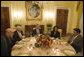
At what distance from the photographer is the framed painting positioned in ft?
17.1

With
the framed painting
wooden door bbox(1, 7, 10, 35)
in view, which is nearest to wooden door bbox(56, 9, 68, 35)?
the framed painting

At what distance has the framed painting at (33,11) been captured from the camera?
17.1 feet

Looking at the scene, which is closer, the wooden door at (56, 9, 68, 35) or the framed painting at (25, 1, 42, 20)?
the framed painting at (25, 1, 42, 20)

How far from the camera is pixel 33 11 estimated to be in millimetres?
5273

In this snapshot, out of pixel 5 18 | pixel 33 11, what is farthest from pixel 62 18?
pixel 5 18

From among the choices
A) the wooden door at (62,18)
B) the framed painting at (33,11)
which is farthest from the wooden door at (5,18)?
the wooden door at (62,18)

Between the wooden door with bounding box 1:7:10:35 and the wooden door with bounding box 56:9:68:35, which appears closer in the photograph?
the wooden door with bounding box 1:7:10:35

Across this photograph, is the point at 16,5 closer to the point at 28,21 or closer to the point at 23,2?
the point at 23,2

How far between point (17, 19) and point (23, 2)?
1.09m

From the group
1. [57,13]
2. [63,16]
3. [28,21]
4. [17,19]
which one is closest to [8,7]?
[17,19]

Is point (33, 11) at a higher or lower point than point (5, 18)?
higher

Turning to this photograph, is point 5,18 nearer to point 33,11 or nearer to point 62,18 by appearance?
point 33,11

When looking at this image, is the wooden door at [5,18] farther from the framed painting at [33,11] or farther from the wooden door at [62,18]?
the wooden door at [62,18]

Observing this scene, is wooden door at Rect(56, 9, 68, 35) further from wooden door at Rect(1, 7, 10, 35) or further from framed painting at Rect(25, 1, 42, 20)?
wooden door at Rect(1, 7, 10, 35)
